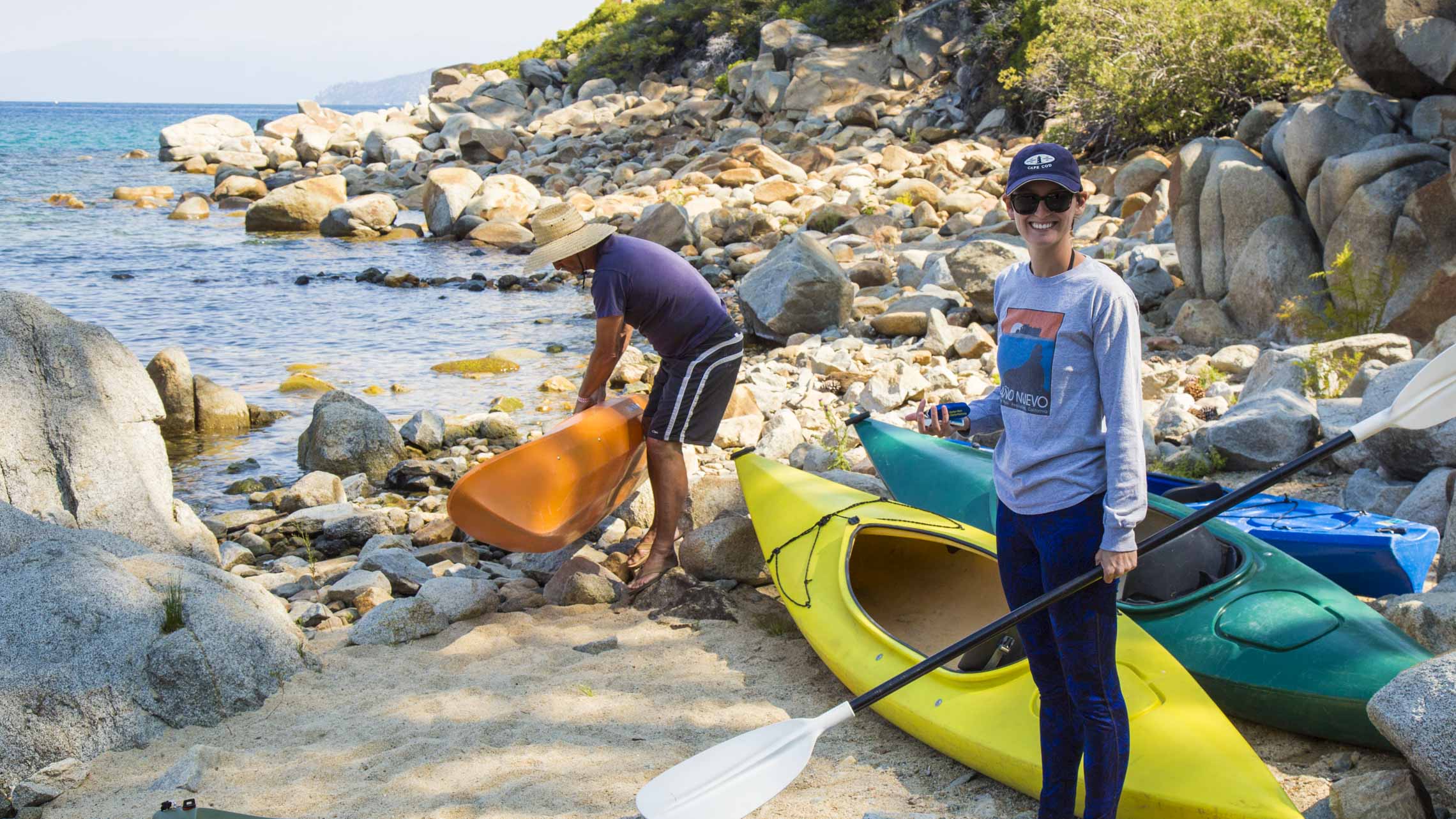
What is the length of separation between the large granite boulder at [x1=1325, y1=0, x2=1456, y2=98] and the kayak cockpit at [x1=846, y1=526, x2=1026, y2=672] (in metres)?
5.48

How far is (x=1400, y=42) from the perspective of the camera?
286 inches

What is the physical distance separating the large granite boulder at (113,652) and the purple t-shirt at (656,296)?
1.89 m

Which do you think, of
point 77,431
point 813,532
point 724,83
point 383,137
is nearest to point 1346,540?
point 813,532

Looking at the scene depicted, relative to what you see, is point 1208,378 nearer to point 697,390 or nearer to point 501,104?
point 697,390

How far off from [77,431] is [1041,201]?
4.50m

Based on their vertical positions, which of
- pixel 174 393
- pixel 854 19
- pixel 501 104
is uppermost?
pixel 854 19

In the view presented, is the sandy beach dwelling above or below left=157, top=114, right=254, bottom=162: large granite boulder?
below

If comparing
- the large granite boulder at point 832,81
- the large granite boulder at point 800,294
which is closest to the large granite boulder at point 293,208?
the large granite boulder at point 832,81

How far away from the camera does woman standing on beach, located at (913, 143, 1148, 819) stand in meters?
2.32

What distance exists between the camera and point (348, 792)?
3156 millimetres

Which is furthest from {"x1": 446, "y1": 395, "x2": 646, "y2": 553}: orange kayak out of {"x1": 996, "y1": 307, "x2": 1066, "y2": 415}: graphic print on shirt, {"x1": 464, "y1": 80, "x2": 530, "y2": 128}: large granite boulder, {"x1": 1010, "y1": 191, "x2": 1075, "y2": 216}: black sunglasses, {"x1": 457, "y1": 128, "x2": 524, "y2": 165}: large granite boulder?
{"x1": 464, "y1": 80, "x2": 530, "y2": 128}: large granite boulder

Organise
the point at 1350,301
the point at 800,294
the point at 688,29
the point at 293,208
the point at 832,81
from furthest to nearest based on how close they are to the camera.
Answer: the point at 688,29
the point at 832,81
the point at 293,208
the point at 800,294
the point at 1350,301

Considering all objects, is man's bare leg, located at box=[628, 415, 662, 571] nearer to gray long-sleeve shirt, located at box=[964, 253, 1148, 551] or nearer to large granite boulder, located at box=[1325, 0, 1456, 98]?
gray long-sleeve shirt, located at box=[964, 253, 1148, 551]

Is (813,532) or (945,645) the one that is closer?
(945,645)
